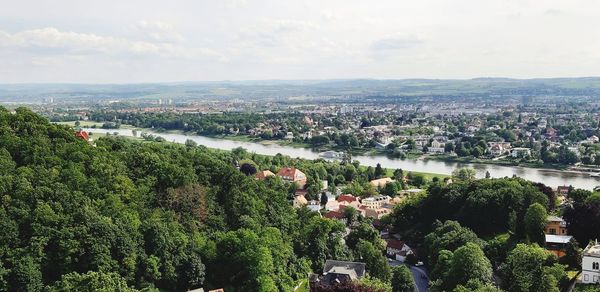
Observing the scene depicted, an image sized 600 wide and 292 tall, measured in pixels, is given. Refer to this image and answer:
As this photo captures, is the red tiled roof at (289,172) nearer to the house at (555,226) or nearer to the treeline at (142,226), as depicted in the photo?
the treeline at (142,226)

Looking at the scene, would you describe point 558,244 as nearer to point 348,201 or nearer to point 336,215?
point 336,215

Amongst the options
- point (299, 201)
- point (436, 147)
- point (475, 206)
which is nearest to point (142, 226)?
point (475, 206)

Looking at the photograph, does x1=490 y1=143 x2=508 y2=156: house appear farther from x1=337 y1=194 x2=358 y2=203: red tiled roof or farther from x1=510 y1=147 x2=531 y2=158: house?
x1=337 y1=194 x2=358 y2=203: red tiled roof

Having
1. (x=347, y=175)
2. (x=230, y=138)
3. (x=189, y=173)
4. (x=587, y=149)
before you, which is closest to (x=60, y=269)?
(x=189, y=173)

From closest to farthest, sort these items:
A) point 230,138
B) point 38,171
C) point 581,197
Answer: point 38,171, point 581,197, point 230,138

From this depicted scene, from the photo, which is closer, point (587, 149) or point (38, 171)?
point (38, 171)

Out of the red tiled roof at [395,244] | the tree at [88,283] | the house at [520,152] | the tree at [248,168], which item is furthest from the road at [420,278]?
the house at [520,152]

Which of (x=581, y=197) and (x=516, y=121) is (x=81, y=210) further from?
(x=516, y=121)

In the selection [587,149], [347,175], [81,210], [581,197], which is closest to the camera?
[81,210]
